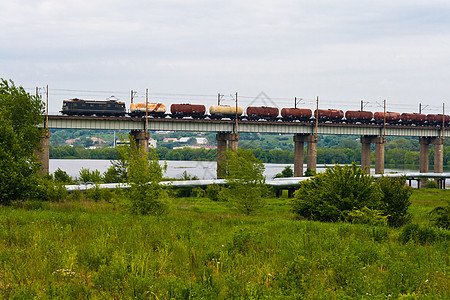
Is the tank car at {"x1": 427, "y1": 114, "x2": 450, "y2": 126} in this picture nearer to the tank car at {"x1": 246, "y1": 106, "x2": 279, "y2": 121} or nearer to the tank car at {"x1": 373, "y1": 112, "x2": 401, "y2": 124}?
the tank car at {"x1": 373, "y1": 112, "x2": 401, "y2": 124}

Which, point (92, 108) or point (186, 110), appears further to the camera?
point (186, 110)

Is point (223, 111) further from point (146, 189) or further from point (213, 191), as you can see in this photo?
point (146, 189)

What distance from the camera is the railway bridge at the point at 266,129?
6288cm

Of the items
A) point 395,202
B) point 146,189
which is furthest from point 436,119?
point 146,189

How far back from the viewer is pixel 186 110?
7000cm

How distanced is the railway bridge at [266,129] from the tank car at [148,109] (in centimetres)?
165

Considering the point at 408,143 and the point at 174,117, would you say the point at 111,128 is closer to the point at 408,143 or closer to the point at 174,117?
the point at 174,117

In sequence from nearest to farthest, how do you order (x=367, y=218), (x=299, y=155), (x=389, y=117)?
(x=367, y=218) < (x=299, y=155) < (x=389, y=117)

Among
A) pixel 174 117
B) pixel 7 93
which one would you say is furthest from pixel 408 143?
→ pixel 7 93

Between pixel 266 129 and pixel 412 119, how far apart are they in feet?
118

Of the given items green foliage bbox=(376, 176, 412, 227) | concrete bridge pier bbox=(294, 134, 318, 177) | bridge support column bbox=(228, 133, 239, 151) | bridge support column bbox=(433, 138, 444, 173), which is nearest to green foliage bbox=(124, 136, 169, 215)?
green foliage bbox=(376, 176, 412, 227)

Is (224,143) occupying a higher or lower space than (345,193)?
higher

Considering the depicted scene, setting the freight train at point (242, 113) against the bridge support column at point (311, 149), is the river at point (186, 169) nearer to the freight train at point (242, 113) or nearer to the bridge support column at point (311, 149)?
the bridge support column at point (311, 149)

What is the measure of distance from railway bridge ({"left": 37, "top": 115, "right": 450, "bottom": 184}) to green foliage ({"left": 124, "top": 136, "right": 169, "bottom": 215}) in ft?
136
